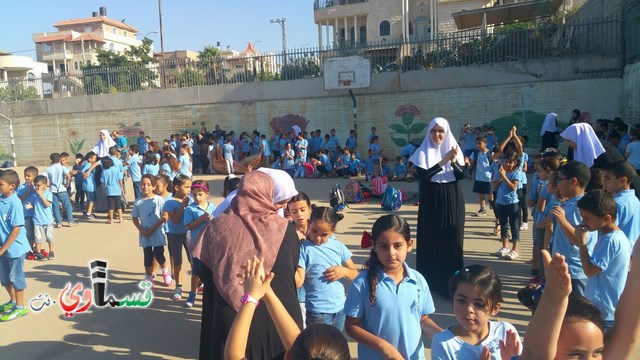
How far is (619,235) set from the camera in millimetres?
3018

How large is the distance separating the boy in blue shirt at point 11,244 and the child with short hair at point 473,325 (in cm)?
463

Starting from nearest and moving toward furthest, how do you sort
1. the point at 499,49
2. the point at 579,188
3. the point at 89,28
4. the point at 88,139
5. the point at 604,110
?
the point at 579,188 → the point at 604,110 → the point at 499,49 → the point at 88,139 → the point at 89,28

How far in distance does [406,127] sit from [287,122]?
4630 millimetres

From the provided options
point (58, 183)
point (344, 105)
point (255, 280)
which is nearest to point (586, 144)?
point (255, 280)

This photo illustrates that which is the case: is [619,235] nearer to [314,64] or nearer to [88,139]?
[314,64]

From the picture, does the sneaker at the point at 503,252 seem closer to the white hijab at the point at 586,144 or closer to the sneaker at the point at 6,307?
the white hijab at the point at 586,144

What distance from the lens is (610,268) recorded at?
3.03 m

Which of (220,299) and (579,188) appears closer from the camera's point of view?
(220,299)

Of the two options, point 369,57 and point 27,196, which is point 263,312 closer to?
point 27,196

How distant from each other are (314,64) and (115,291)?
45.9 ft

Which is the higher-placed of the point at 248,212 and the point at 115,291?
the point at 248,212

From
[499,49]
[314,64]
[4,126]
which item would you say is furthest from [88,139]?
[499,49]

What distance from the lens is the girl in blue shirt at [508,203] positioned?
21.0ft

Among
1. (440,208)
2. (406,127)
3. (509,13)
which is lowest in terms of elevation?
(440,208)
